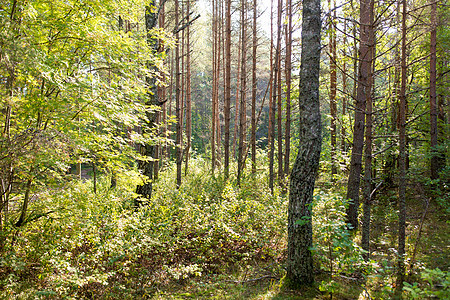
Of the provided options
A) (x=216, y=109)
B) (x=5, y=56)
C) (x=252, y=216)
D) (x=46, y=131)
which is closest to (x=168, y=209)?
(x=252, y=216)

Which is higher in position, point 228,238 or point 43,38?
point 43,38

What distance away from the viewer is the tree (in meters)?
3.88

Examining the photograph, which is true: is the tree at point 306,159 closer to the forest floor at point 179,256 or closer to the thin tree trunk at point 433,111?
the forest floor at point 179,256

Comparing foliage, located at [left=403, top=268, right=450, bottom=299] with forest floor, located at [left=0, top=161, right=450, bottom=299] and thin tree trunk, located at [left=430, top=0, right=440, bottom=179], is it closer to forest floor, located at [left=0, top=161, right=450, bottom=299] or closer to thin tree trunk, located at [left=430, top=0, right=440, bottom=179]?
forest floor, located at [left=0, top=161, right=450, bottom=299]

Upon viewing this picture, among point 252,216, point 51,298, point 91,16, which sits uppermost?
point 91,16

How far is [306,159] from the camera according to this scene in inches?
154

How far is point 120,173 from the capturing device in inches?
207

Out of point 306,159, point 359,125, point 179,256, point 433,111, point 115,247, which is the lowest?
point 179,256

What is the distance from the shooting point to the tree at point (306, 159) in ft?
12.7

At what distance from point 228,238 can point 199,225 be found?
69 cm

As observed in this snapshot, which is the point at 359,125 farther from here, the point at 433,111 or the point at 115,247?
the point at 115,247


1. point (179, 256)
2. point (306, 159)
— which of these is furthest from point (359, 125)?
point (179, 256)

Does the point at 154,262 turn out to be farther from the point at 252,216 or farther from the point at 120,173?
the point at 252,216

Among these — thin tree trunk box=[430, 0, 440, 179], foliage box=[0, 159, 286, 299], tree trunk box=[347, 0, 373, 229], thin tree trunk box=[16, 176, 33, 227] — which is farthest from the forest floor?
thin tree trunk box=[430, 0, 440, 179]
